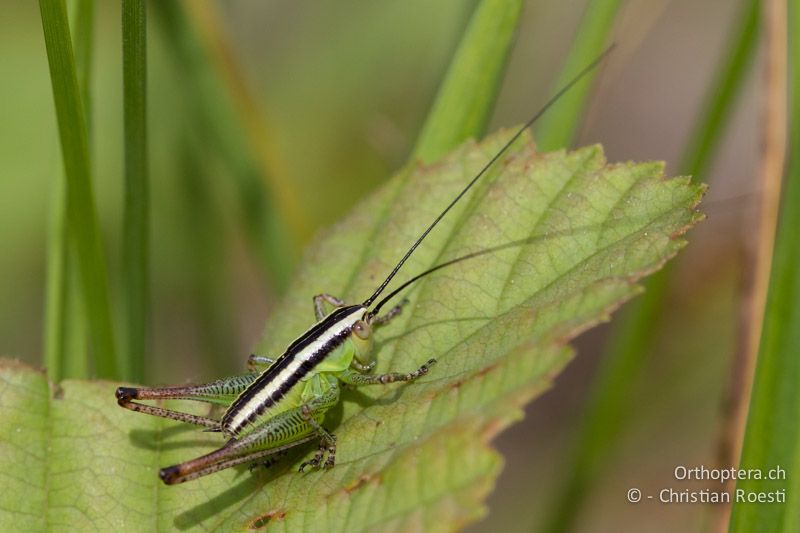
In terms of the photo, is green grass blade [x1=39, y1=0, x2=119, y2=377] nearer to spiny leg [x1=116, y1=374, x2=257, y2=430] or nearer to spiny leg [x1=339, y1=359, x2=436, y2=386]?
spiny leg [x1=116, y1=374, x2=257, y2=430]

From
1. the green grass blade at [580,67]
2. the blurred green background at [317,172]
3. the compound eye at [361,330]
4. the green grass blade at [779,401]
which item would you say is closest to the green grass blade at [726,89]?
the blurred green background at [317,172]

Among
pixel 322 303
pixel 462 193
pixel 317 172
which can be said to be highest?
pixel 317 172

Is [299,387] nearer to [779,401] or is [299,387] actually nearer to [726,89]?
[779,401]

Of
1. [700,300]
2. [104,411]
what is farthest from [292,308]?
[700,300]

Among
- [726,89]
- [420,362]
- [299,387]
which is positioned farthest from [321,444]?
[726,89]

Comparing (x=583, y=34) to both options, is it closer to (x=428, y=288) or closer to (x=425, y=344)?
(x=428, y=288)

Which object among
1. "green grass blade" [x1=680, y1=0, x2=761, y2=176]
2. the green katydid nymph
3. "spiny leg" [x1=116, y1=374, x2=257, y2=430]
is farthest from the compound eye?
"green grass blade" [x1=680, y1=0, x2=761, y2=176]
